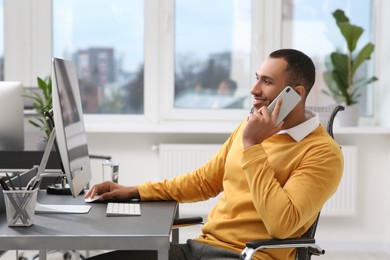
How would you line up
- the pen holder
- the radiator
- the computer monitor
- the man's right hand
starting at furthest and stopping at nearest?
the radiator → the computer monitor → the man's right hand → the pen holder

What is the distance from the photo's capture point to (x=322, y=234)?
4719 mm

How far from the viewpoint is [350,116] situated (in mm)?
4633

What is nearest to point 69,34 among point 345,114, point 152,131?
point 152,131

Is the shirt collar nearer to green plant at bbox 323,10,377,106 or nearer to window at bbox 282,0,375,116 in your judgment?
Answer: green plant at bbox 323,10,377,106

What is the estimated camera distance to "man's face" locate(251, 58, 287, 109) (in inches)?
85.6

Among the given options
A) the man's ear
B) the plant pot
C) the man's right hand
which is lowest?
the man's right hand

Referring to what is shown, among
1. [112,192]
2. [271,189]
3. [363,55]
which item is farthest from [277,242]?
[363,55]

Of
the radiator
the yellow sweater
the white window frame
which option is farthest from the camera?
the white window frame

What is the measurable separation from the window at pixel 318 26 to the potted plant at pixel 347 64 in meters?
0.12

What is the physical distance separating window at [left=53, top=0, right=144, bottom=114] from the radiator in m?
0.47

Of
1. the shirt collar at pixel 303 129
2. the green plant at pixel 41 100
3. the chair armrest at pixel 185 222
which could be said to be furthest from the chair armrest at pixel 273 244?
the green plant at pixel 41 100

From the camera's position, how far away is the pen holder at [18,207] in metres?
1.83

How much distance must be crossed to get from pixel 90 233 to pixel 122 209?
0.37 m

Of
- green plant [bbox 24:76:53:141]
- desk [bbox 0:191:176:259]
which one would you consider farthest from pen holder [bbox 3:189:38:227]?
green plant [bbox 24:76:53:141]
